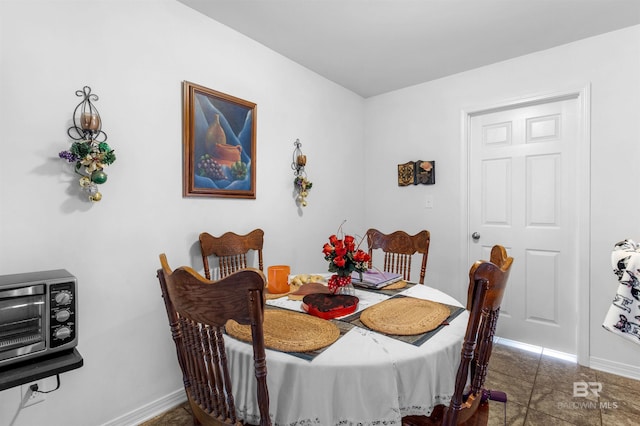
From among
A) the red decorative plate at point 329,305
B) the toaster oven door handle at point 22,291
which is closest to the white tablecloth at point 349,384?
the red decorative plate at point 329,305

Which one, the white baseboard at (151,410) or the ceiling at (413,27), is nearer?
the white baseboard at (151,410)

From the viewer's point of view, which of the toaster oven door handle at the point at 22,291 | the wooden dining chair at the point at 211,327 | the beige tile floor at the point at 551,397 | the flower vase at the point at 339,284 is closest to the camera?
the wooden dining chair at the point at 211,327

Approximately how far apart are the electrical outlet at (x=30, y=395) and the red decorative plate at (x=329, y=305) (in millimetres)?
1305

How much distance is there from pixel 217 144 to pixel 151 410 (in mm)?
1675

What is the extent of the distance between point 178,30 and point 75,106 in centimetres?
80

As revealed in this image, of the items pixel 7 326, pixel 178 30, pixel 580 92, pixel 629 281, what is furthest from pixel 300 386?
pixel 580 92

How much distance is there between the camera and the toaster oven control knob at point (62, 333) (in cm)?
123

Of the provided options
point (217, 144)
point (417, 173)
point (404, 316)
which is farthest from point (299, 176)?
point (404, 316)

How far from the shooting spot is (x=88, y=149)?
60.5 inches

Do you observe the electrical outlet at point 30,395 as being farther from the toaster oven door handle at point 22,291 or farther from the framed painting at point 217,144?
the framed painting at point 217,144

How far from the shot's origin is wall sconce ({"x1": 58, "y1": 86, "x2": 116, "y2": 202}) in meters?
1.53

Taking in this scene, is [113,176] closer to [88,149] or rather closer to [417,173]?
[88,149]

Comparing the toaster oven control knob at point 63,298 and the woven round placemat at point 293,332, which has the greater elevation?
the toaster oven control knob at point 63,298

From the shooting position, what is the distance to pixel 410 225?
3355 millimetres
